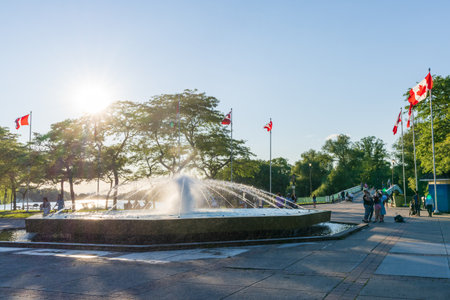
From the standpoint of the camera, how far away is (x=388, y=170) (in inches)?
4596

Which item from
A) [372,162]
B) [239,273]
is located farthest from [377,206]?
[372,162]

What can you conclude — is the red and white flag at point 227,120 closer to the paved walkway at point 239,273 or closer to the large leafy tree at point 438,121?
the large leafy tree at point 438,121

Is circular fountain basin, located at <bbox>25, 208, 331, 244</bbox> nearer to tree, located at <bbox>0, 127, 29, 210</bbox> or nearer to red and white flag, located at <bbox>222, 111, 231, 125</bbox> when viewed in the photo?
red and white flag, located at <bbox>222, 111, 231, 125</bbox>

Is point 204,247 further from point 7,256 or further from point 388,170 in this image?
point 388,170

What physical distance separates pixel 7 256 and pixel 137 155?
1314 inches

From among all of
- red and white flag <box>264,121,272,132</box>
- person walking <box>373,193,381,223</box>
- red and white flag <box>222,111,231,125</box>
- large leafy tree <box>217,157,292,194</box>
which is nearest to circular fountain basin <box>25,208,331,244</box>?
person walking <box>373,193,381,223</box>

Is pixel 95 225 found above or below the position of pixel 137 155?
below

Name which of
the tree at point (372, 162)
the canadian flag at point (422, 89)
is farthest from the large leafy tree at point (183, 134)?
the tree at point (372, 162)

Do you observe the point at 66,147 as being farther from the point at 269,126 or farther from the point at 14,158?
the point at 269,126

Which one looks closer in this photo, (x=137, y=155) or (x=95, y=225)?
(x=95, y=225)

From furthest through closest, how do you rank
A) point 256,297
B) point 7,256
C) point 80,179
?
point 80,179 → point 7,256 → point 256,297

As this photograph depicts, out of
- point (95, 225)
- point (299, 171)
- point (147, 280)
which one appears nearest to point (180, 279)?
point (147, 280)

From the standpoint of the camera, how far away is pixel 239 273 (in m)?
8.11

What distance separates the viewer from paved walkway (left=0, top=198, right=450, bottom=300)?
655 cm
